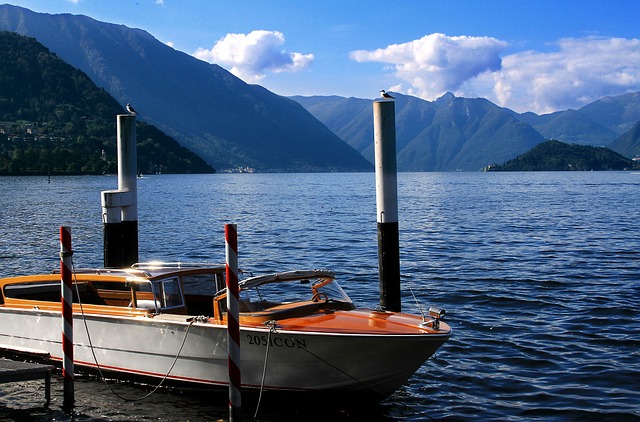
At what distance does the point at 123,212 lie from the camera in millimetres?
17422

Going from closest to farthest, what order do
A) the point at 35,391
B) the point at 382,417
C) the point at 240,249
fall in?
the point at 382,417 < the point at 35,391 < the point at 240,249

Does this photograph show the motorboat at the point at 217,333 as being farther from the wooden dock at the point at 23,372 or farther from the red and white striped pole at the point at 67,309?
the wooden dock at the point at 23,372

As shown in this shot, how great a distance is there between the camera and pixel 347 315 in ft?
39.6

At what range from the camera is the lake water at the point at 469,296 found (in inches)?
474

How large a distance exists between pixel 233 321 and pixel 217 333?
4.04 ft

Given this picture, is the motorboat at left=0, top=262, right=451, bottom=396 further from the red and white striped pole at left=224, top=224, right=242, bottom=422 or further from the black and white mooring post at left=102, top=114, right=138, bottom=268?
the black and white mooring post at left=102, top=114, right=138, bottom=268

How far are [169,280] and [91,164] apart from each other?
176 m

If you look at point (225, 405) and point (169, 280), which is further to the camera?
point (169, 280)

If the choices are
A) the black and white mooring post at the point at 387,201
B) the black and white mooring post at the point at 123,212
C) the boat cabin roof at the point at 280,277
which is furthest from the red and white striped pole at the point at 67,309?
the black and white mooring post at the point at 387,201

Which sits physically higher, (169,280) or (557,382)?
(169,280)

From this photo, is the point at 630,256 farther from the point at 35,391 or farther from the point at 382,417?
the point at 35,391

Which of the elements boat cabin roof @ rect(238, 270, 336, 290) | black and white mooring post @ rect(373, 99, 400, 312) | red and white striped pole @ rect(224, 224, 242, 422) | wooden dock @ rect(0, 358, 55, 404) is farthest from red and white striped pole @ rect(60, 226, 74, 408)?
black and white mooring post @ rect(373, 99, 400, 312)

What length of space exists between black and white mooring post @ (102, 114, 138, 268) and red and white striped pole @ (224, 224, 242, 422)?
7.46m

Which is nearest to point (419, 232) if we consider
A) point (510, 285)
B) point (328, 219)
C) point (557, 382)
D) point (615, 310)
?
point (328, 219)
